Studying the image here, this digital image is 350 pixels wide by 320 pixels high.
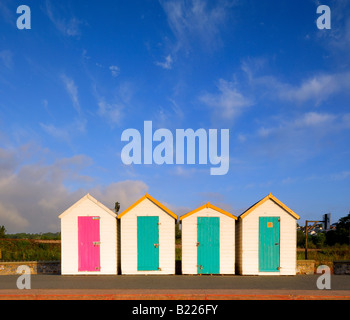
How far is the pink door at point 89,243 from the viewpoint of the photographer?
1107 centimetres

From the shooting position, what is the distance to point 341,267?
480 inches

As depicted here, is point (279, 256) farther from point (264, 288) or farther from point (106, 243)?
point (106, 243)

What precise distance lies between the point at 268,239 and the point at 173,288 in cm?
444

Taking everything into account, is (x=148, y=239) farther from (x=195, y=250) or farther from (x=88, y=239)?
(x=88, y=239)

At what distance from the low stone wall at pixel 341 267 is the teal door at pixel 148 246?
759 centimetres

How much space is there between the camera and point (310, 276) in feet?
36.9

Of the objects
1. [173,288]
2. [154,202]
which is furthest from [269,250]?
[154,202]

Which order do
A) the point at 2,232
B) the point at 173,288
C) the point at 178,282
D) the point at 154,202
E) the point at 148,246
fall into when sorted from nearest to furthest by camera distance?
the point at 173,288 < the point at 178,282 < the point at 148,246 < the point at 154,202 < the point at 2,232

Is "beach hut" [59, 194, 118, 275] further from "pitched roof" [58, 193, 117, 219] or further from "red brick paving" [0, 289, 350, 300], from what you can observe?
"red brick paving" [0, 289, 350, 300]

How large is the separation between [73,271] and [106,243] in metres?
1.66

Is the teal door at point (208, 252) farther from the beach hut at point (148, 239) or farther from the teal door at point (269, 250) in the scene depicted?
the teal door at point (269, 250)

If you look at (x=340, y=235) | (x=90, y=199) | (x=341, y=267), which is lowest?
(x=340, y=235)

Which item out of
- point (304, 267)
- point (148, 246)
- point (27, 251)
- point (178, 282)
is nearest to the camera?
point (178, 282)
